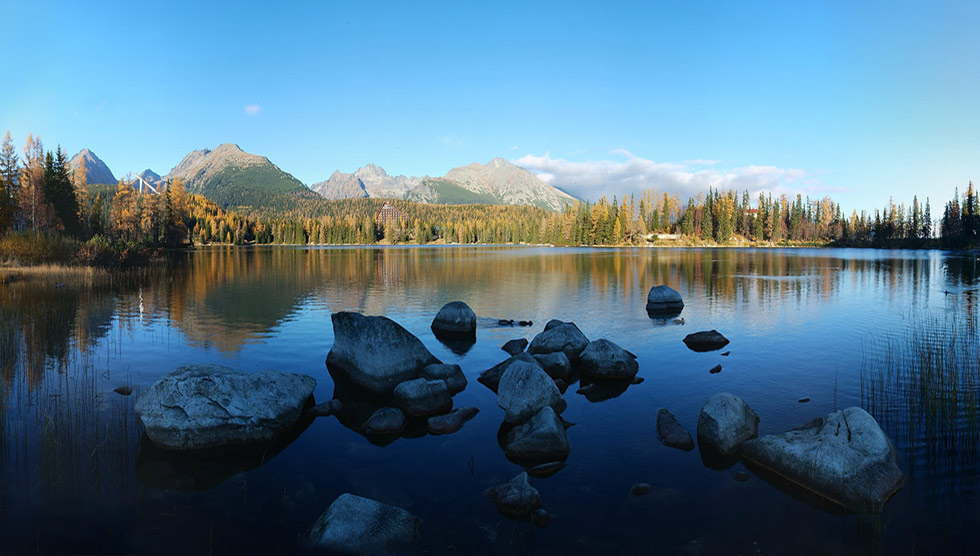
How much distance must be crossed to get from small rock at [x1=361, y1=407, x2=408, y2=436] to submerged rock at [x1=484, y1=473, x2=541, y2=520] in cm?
433

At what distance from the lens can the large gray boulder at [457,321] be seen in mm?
27000

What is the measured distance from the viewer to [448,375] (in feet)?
57.5

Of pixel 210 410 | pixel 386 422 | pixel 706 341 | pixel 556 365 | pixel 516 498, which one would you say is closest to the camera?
pixel 516 498

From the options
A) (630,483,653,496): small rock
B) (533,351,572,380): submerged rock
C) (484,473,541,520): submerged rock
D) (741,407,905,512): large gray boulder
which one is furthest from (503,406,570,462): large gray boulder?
(533,351,572,380): submerged rock

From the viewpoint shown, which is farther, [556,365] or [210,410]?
[556,365]

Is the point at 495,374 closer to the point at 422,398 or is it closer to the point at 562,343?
the point at 422,398

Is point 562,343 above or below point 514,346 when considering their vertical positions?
above

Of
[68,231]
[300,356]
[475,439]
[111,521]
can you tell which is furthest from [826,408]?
[68,231]

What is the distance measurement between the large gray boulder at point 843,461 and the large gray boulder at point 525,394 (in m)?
5.36

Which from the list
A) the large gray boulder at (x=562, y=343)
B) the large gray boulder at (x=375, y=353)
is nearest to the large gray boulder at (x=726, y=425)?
the large gray boulder at (x=562, y=343)


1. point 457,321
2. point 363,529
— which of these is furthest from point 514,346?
point 363,529

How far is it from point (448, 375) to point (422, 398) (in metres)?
2.55

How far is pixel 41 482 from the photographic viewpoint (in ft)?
33.0

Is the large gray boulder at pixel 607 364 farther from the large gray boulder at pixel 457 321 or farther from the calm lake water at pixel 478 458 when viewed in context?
the large gray boulder at pixel 457 321
